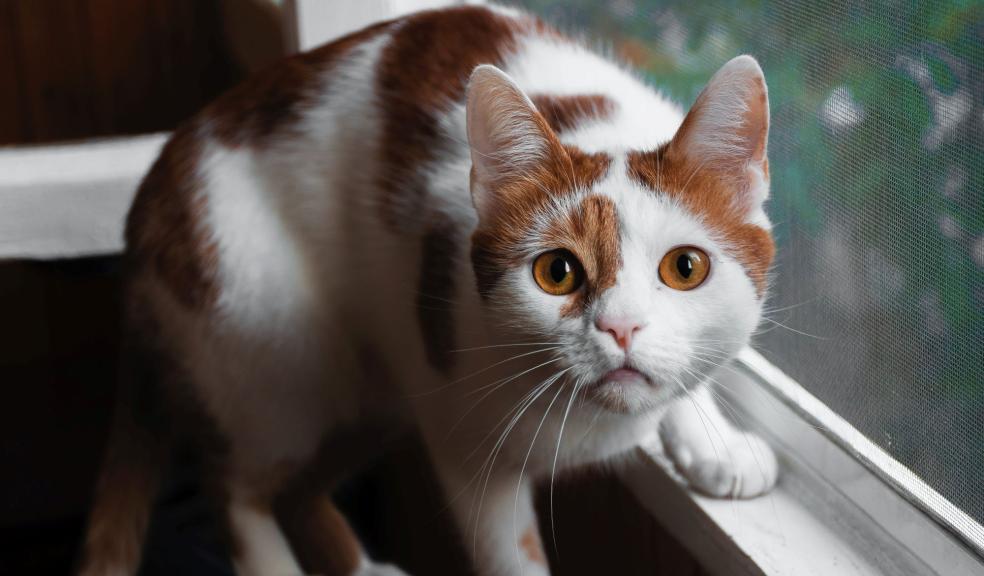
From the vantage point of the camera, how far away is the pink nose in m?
0.63

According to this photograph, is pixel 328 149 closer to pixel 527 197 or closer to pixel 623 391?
pixel 527 197

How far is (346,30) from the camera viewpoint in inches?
51.4

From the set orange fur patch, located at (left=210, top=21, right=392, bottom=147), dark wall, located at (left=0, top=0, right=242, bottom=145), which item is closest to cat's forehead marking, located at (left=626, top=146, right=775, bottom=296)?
orange fur patch, located at (left=210, top=21, right=392, bottom=147)

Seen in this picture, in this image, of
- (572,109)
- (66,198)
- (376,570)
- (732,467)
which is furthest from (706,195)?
(66,198)

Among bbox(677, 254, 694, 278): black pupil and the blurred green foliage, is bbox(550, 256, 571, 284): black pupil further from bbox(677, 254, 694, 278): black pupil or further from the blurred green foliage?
the blurred green foliage

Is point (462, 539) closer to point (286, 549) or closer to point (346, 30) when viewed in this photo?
point (286, 549)

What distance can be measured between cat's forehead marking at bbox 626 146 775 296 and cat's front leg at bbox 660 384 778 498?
0.71 ft

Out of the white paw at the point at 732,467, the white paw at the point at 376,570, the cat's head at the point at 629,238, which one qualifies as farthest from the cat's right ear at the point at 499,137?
the white paw at the point at 376,570

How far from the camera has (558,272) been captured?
695 mm

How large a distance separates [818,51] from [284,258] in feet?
1.77

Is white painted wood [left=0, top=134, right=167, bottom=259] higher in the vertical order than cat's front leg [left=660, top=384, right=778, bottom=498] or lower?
higher

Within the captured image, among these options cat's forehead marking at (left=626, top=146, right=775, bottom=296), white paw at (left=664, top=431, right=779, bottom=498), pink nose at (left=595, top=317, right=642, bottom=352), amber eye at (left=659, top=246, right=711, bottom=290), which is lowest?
white paw at (left=664, top=431, right=779, bottom=498)

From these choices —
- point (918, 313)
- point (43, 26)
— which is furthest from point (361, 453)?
point (43, 26)

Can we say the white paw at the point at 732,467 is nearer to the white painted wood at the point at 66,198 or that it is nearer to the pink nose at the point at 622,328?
the pink nose at the point at 622,328
